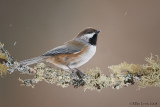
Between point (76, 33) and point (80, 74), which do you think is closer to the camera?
point (80, 74)

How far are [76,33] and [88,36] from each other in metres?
0.10

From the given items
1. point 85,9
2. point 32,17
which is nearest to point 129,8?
point 85,9

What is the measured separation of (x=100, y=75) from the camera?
2.79 ft

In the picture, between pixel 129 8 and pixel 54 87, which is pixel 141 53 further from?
pixel 54 87

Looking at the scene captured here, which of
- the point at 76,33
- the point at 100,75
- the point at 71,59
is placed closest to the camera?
the point at 100,75

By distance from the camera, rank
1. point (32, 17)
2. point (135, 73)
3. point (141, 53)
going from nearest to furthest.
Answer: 1. point (135, 73)
2. point (141, 53)
3. point (32, 17)

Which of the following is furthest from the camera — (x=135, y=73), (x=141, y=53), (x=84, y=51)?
(x=141, y=53)

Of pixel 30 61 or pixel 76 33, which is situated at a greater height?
pixel 76 33

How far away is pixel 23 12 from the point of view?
1241 mm

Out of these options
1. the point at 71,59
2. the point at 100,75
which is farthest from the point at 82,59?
the point at 100,75

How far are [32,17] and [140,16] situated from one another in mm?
580

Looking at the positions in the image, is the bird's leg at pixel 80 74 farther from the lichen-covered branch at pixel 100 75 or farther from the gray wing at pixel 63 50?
the gray wing at pixel 63 50

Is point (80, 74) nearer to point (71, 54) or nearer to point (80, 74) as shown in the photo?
point (80, 74)

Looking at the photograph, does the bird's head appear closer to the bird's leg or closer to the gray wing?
the gray wing
